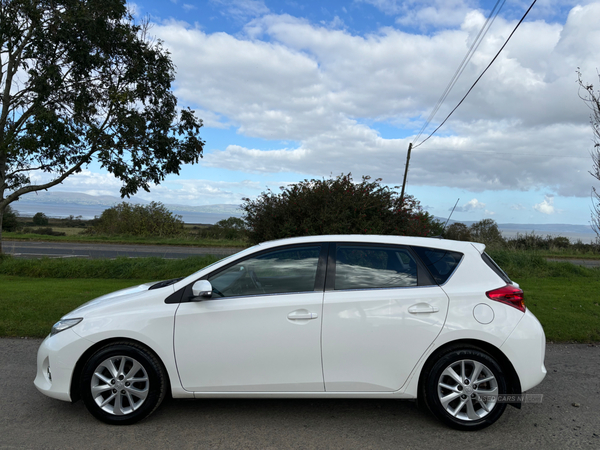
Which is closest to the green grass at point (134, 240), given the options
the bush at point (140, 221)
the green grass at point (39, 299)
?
the bush at point (140, 221)

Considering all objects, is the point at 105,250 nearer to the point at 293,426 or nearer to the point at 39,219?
the point at 293,426

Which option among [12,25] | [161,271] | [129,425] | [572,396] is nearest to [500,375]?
[572,396]

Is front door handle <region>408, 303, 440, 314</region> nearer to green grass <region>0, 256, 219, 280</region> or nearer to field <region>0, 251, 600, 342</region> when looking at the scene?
field <region>0, 251, 600, 342</region>

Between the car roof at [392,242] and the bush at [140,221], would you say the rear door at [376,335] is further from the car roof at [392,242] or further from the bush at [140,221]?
the bush at [140,221]

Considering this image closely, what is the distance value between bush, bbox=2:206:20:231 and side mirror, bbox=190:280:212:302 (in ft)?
118

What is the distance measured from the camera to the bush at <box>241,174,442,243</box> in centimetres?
978

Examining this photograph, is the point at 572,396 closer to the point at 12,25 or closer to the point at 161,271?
the point at 161,271

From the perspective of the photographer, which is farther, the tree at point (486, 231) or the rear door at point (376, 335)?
the tree at point (486, 231)

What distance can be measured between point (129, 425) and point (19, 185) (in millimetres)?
12458

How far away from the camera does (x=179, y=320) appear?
3.76m

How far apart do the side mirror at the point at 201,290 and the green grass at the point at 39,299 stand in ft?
13.4

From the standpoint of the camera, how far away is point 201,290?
3.70 m

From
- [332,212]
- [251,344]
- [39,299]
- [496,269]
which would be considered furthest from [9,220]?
[496,269]

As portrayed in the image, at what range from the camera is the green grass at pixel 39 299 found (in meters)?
6.76
